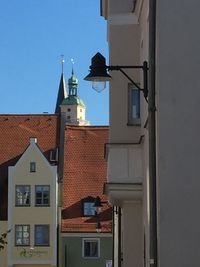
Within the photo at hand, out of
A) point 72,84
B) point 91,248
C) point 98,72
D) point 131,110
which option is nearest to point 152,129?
point 98,72

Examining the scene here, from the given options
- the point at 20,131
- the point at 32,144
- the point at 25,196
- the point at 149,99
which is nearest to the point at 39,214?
the point at 25,196

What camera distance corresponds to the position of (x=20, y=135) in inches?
2089

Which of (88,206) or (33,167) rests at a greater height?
(33,167)

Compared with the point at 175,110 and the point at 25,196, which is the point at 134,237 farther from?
the point at 25,196

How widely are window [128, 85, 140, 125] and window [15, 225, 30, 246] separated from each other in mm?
34575

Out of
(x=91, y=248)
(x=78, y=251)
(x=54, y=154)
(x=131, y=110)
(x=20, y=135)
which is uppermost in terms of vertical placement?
(x=20, y=135)

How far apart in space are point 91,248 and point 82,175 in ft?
16.9

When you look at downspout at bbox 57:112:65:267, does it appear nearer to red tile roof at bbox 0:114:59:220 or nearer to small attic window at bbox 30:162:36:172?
red tile roof at bbox 0:114:59:220

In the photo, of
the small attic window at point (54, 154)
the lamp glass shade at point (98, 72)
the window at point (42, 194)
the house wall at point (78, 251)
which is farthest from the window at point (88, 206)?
the lamp glass shade at point (98, 72)

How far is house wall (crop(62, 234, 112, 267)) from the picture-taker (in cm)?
4691

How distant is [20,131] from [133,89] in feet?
132

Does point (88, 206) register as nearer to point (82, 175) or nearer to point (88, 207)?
point (88, 207)

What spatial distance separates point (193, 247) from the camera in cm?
841

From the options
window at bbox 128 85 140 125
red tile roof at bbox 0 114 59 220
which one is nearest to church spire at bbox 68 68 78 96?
red tile roof at bbox 0 114 59 220
